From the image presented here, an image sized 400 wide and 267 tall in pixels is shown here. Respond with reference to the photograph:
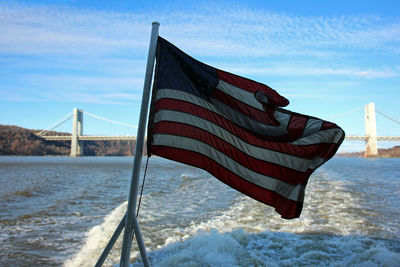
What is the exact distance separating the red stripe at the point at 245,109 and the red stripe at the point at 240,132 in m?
0.13

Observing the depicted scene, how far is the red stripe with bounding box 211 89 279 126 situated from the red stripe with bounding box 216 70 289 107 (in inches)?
4.7

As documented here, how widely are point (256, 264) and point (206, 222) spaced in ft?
7.65

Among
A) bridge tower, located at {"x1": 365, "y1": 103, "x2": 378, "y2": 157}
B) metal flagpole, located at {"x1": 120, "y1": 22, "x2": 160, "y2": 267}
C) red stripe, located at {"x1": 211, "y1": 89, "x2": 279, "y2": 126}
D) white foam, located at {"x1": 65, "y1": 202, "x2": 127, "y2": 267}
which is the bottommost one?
white foam, located at {"x1": 65, "y1": 202, "x2": 127, "y2": 267}

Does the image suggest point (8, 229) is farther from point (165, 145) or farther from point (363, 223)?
point (363, 223)

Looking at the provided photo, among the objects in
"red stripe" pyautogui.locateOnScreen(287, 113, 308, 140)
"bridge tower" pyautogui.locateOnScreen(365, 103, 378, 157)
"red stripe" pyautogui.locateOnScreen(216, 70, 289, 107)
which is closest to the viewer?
"red stripe" pyautogui.locateOnScreen(287, 113, 308, 140)

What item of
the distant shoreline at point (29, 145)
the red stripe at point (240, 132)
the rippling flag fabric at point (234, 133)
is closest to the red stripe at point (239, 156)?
the rippling flag fabric at point (234, 133)

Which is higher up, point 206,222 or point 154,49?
point 154,49

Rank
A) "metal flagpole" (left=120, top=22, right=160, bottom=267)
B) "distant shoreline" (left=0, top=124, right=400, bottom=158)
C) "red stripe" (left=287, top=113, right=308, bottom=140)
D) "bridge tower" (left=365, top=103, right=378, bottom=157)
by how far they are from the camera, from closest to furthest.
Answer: "metal flagpole" (left=120, top=22, right=160, bottom=267) < "red stripe" (left=287, top=113, right=308, bottom=140) < "bridge tower" (left=365, top=103, right=378, bottom=157) < "distant shoreline" (left=0, top=124, right=400, bottom=158)

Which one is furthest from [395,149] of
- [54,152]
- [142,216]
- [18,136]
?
[142,216]

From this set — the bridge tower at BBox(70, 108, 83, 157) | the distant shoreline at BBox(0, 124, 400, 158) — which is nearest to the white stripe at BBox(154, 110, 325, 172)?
the bridge tower at BBox(70, 108, 83, 157)

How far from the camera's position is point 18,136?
9025 cm

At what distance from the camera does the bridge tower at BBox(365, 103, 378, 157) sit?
65812 mm

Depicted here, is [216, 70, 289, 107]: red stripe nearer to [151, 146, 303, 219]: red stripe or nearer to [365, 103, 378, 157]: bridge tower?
[151, 146, 303, 219]: red stripe

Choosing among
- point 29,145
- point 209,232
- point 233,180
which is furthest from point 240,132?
point 29,145
